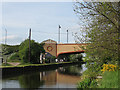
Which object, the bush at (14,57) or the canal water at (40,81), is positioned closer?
the canal water at (40,81)

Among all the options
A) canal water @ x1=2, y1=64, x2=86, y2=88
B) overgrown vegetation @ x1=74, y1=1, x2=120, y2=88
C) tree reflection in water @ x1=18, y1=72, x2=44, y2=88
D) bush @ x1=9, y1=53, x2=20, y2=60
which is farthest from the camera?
bush @ x1=9, y1=53, x2=20, y2=60

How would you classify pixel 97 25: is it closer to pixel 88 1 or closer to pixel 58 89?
pixel 88 1

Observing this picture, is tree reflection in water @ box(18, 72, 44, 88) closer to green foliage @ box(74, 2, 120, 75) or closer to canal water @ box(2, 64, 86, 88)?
canal water @ box(2, 64, 86, 88)

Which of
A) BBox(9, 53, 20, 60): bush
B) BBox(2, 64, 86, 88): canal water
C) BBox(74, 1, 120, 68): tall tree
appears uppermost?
BBox(74, 1, 120, 68): tall tree

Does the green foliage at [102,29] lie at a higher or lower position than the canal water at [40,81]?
higher

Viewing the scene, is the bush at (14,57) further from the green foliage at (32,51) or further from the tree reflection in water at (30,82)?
the tree reflection in water at (30,82)

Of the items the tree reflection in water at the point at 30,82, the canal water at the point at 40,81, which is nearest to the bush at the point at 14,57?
the canal water at the point at 40,81

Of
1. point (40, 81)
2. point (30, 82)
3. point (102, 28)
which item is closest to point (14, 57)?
point (40, 81)

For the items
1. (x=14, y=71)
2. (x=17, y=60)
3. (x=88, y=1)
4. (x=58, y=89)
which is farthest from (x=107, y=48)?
(x=17, y=60)

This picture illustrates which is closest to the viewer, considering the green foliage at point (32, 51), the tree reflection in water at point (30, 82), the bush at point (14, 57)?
the tree reflection in water at point (30, 82)

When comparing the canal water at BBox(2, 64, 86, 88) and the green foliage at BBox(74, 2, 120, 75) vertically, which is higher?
the green foliage at BBox(74, 2, 120, 75)

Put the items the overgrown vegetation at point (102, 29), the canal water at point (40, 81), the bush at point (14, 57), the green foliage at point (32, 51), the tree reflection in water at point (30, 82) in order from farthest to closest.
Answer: the bush at point (14, 57) < the green foliage at point (32, 51) < the tree reflection in water at point (30, 82) < the canal water at point (40, 81) < the overgrown vegetation at point (102, 29)

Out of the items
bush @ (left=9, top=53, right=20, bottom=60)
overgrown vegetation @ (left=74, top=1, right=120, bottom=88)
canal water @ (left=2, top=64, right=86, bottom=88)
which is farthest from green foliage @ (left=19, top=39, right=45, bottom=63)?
overgrown vegetation @ (left=74, top=1, right=120, bottom=88)

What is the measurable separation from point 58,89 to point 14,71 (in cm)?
1384
